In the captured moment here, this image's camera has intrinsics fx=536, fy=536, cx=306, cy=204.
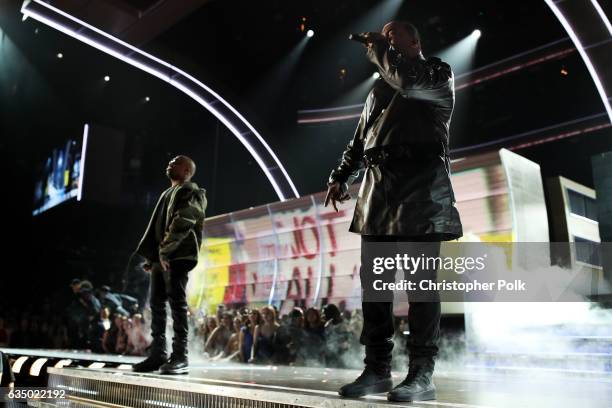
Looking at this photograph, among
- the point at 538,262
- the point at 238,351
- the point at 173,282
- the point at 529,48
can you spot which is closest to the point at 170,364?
the point at 173,282

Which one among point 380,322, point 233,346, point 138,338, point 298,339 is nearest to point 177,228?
point 380,322

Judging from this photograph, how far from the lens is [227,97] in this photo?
882 cm

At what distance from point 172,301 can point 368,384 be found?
1.47 m

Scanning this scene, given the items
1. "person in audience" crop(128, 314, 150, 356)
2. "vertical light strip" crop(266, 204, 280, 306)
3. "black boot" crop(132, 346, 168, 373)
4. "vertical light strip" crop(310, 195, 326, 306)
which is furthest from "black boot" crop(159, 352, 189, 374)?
"vertical light strip" crop(266, 204, 280, 306)

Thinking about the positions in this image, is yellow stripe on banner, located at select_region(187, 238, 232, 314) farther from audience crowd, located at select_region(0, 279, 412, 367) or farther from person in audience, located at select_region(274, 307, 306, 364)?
person in audience, located at select_region(274, 307, 306, 364)

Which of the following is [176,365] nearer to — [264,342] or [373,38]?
[373,38]

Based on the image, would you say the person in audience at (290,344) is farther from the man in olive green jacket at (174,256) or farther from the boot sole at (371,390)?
the boot sole at (371,390)

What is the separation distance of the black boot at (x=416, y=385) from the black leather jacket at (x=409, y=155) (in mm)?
421

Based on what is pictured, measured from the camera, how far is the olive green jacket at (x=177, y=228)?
2.91m

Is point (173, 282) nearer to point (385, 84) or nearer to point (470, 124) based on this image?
point (385, 84)

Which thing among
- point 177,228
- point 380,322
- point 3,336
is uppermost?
→ point 177,228

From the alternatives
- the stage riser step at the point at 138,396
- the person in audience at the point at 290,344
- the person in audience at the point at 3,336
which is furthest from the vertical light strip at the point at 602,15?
the person in audience at the point at 3,336

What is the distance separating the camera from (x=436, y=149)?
1.90m

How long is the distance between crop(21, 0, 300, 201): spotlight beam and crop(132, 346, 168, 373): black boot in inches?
213
